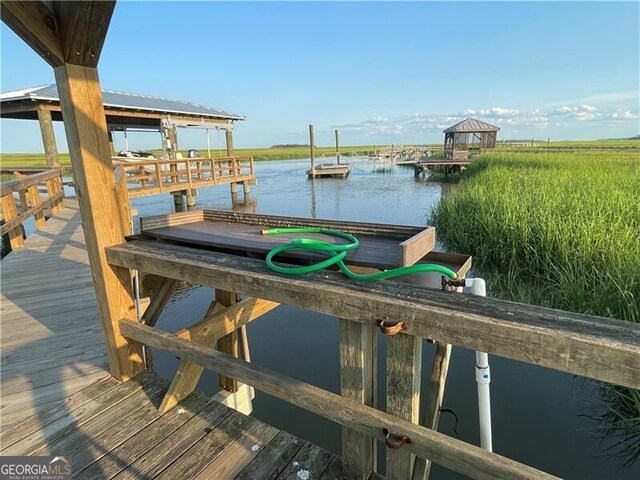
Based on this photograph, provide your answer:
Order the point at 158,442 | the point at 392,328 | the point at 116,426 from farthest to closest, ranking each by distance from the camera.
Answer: the point at 116,426
the point at 158,442
the point at 392,328

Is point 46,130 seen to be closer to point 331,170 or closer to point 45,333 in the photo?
point 45,333

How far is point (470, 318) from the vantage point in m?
1.11

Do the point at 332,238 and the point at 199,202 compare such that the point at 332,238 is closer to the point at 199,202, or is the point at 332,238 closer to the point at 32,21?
the point at 32,21

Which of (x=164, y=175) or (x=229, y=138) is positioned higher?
(x=229, y=138)

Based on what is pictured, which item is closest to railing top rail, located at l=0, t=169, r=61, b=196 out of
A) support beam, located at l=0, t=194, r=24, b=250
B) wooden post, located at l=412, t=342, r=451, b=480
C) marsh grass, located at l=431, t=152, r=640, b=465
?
support beam, located at l=0, t=194, r=24, b=250

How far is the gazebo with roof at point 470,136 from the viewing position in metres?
32.9

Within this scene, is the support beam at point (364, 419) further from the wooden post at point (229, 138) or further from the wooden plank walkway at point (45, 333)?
the wooden post at point (229, 138)

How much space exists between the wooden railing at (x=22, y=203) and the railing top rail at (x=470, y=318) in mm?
6172

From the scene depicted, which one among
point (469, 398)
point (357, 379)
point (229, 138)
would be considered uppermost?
point (229, 138)

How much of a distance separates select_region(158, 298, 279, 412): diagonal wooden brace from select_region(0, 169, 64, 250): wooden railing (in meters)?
4.96

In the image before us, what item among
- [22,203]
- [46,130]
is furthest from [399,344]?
[46,130]

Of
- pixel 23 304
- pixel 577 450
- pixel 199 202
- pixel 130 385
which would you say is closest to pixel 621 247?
pixel 577 450

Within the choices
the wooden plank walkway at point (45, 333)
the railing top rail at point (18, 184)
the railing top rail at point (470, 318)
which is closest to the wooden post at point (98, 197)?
the wooden plank walkway at point (45, 333)

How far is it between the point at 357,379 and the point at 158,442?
122 centimetres
